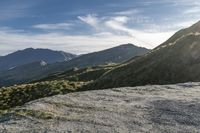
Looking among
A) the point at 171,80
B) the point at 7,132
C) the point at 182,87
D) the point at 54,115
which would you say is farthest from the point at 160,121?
the point at 171,80

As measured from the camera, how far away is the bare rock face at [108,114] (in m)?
20.8

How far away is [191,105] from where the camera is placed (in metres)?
25.6

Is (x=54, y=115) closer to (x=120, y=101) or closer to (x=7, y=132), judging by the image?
(x=7, y=132)

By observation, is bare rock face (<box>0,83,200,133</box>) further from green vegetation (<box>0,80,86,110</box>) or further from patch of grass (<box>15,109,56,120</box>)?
green vegetation (<box>0,80,86,110</box>)

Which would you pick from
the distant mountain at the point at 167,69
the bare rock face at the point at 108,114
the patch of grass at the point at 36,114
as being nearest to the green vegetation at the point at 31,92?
the distant mountain at the point at 167,69

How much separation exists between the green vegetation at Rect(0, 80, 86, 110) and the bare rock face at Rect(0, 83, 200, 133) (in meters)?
30.4

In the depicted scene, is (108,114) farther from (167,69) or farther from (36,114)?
(167,69)

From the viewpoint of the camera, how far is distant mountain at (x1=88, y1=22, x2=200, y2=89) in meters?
59.2


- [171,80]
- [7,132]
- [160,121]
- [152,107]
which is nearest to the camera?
[7,132]

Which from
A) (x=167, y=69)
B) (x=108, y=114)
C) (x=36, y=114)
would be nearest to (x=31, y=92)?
(x=167, y=69)

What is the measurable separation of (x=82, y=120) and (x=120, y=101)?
19.2ft

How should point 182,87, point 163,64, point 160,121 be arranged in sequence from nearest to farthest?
point 160,121 → point 182,87 → point 163,64

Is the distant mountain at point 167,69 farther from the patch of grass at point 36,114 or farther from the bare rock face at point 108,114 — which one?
the patch of grass at point 36,114

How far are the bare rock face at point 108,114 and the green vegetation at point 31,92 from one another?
30432 millimetres
